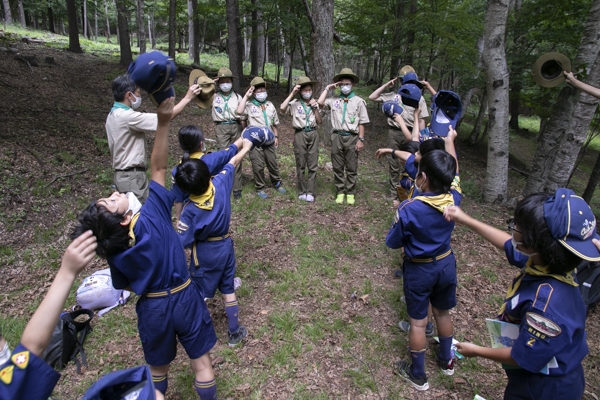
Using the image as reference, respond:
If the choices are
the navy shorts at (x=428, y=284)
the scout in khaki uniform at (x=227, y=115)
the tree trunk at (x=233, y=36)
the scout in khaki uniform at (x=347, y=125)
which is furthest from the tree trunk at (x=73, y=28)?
the navy shorts at (x=428, y=284)

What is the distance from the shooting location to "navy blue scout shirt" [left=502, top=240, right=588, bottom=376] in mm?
1747

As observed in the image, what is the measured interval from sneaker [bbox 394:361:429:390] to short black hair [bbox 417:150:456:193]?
1.87 m

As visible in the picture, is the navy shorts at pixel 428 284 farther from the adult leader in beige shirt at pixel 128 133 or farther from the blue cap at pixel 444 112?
the adult leader in beige shirt at pixel 128 133

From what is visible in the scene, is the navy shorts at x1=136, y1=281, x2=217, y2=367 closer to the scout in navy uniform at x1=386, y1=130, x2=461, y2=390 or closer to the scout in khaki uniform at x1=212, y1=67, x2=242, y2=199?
the scout in navy uniform at x1=386, y1=130, x2=461, y2=390

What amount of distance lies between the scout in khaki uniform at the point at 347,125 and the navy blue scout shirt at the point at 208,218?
3.63m

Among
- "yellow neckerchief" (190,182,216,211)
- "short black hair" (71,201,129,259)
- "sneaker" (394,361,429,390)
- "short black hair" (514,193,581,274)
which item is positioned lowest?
"sneaker" (394,361,429,390)

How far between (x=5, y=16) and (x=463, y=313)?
40.1m

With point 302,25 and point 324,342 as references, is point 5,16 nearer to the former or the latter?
point 302,25

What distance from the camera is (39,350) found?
1489 mm

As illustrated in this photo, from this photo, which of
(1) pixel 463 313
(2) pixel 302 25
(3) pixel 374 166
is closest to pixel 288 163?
(3) pixel 374 166

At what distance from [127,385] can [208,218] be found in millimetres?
A: 1955

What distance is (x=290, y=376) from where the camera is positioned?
11.2ft

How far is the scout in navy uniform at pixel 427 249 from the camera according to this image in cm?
286

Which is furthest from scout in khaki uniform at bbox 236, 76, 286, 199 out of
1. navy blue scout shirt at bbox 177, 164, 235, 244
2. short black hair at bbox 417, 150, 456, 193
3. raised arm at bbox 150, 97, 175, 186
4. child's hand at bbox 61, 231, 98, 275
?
child's hand at bbox 61, 231, 98, 275
